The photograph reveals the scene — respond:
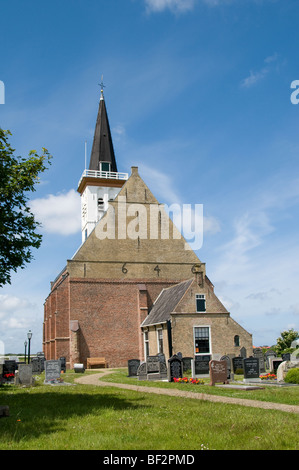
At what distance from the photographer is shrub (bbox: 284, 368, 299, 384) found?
61.8 ft

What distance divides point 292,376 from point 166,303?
17.9 m

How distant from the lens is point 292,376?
748 inches

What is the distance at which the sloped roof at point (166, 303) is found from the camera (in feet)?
112

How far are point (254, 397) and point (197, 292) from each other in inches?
766

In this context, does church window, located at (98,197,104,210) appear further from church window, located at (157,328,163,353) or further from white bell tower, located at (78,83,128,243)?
church window, located at (157,328,163,353)

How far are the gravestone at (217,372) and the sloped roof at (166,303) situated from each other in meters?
13.5

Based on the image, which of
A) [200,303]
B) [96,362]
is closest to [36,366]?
[96,362]

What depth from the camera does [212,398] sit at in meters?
13.9

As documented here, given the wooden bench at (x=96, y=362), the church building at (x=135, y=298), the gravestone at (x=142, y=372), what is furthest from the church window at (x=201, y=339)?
the gravestone at (x=142, y=372)

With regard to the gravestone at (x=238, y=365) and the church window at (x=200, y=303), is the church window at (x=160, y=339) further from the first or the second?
the gravestone at (x=238, y=365)

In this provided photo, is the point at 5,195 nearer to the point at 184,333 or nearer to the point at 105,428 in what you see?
the point at 105,428

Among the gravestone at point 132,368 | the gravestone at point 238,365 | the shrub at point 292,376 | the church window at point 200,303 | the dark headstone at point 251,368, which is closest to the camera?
the shrub at point 292,376

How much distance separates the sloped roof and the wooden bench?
14.8ft

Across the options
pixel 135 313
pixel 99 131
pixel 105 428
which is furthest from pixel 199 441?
pixel 99 131
